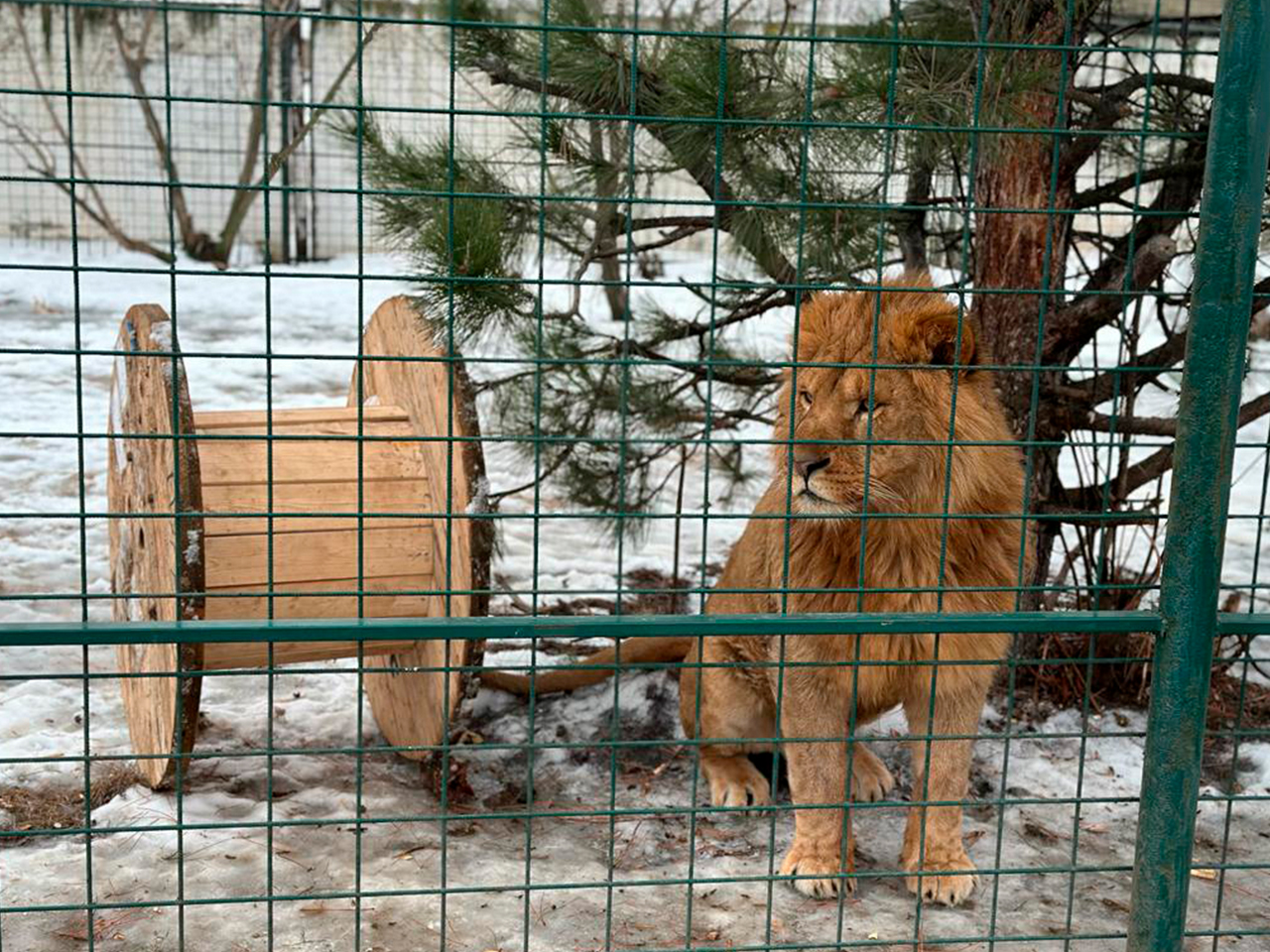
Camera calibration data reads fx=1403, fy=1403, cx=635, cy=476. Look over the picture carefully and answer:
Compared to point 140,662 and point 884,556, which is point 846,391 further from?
point 140,662

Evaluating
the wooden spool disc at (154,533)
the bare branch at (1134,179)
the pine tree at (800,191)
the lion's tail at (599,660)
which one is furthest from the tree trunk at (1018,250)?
the wooden spool disc at (154,533)

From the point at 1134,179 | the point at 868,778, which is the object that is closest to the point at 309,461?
the point at 868,778

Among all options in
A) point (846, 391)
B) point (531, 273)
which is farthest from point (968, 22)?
point (531, 273)

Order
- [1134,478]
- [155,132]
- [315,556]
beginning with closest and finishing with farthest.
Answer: [315,556] < [1134,478] < [155,132]

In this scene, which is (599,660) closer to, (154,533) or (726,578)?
(726,578)

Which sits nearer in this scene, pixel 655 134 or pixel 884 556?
pixel 884 556

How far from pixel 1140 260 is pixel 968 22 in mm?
952

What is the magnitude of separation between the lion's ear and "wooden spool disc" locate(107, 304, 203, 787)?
191 centimetres

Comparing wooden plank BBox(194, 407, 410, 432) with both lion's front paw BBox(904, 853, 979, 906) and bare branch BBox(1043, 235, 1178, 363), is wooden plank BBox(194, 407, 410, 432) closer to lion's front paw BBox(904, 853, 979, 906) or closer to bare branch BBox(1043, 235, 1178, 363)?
lion's front paw BBox(904, 853, 979, 906)

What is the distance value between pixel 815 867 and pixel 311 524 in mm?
1885

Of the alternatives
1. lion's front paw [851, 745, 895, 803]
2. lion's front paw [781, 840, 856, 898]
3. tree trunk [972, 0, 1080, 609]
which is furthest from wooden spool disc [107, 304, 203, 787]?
tree trunk [972, 0, 1080, 609]

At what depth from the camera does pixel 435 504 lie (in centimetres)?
450

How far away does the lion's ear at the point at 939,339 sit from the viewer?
3576mm

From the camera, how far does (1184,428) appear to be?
2891 millimetres
